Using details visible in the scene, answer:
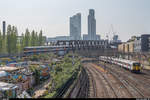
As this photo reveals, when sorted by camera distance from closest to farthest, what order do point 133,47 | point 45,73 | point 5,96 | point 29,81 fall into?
point 5,96, point 29,81, point 45,73, point 133,47

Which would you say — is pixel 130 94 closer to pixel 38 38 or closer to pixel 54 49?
pixel 54 49

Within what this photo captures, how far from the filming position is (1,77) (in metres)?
22.3

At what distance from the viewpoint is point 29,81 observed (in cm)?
2466

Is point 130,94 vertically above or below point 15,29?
below

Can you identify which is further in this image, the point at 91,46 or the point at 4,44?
the point at 91,46

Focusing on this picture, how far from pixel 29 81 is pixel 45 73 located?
7.29 m

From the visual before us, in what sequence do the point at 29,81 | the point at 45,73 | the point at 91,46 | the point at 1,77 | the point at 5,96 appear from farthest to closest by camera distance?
1. the point at 91,46
2. the point at 45,73
3. the point at 29,81
4. the point at 1,77
5. the point at 5,96

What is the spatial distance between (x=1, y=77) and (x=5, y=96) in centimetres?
754

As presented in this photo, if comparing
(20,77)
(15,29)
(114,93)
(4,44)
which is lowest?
(114,93)

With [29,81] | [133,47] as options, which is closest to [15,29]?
[29,81]

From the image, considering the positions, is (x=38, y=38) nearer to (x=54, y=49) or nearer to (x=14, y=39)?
(x=54, y=49)

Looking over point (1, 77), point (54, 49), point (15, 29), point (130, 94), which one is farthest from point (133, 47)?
point (1, 77)

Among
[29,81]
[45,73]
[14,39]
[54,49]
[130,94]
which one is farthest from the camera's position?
[54,49]

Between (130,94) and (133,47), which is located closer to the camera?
(130,94)
